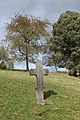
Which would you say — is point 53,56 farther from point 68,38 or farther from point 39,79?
point 39,79

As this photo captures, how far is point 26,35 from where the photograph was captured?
37.9 meters

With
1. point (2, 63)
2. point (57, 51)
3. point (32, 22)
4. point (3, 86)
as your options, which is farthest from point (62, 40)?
point (3, 86)

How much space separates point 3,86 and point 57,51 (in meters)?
27.3

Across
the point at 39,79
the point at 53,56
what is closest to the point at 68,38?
the point at 53,56

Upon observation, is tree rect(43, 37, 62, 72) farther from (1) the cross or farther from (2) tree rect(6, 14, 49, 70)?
(1) the cross

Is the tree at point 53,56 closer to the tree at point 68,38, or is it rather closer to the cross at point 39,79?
the tree at point 68,38

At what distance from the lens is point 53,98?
1470 centimetres

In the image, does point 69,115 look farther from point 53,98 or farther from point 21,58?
point 21,58

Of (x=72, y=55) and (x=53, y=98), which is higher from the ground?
(x=72, y=55)

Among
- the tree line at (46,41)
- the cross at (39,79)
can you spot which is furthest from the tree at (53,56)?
the cross at (39,79)

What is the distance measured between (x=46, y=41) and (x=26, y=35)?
138 inches

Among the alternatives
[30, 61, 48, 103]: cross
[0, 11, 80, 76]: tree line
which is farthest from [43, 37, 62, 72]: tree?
[30, 61, 48, 103]: cross

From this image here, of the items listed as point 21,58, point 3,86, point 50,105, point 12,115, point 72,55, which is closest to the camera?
point 12,115

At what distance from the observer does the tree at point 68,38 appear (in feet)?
137
